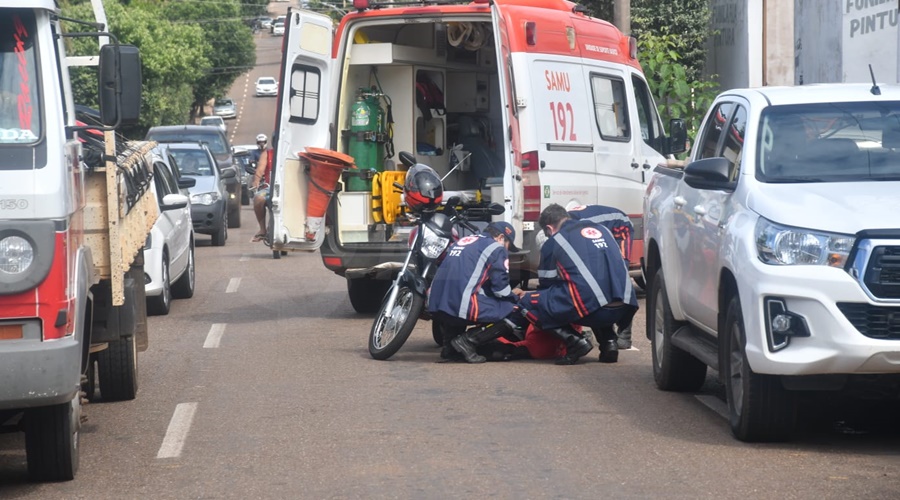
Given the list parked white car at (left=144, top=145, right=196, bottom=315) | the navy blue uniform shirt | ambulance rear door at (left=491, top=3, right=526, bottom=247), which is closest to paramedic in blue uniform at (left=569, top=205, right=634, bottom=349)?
ambulance rear door at (left=491, top=3, right=526, bottom=247)

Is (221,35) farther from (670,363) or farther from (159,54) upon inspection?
(670,363)

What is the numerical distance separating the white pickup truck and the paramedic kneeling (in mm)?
1221

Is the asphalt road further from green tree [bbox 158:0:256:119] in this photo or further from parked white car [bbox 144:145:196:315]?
green tree [bbox 158:0:256:119]

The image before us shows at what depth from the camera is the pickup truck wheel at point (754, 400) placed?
23.7 feet

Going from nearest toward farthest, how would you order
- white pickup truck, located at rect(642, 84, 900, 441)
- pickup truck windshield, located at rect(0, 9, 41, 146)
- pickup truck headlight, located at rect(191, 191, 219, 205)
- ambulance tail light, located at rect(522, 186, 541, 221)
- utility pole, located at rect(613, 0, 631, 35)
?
pickup truck windshield, located at rect(0, 9, 41, 146)
white pickup truck, located at rect(642, 84, 900, 441)
ambulance tail light, located at rect(522, 186, 541, 221)
utility pole, located at rect(613, 0, 631, 35)
pickup truck headlight, located at rect(191, 191, 219, 205)

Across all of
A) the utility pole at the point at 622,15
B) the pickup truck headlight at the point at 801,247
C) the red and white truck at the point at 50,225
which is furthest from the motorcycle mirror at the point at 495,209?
the utility pole at the point at 622,15

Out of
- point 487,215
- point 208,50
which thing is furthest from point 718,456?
point 208,50

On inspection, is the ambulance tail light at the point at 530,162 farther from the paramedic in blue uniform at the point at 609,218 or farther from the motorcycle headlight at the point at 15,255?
A: the motorcycle headlight at the point at 15,255

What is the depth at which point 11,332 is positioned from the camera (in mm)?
6137

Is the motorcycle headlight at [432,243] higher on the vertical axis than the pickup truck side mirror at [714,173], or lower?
lower

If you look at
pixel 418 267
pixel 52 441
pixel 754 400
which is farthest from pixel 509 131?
pixel 52 441

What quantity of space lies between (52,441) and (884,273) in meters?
4.08

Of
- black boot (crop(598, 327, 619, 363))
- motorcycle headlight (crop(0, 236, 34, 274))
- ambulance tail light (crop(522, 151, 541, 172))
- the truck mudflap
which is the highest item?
ambulance tail light (crop(522, 151, 541, 172))

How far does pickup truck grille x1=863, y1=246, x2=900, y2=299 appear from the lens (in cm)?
678
